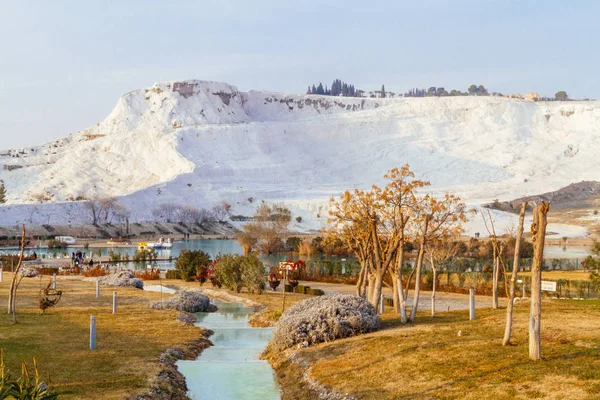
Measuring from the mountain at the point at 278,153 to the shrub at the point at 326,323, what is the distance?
294 ft

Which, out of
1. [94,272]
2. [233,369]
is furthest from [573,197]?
[233,369]

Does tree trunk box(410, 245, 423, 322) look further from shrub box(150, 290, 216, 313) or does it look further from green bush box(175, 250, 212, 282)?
green bush box(175, 250, 212, 282)

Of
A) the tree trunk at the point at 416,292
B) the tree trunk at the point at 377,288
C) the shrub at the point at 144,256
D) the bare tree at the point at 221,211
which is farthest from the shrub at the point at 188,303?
the bare tree at the point at 221,211

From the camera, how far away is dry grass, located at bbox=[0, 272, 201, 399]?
14.5 meters

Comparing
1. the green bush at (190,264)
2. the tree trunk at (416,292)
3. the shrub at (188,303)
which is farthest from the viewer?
the green bush at (190,264)

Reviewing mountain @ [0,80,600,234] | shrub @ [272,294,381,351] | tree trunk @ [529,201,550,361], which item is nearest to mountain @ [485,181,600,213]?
mountain @ [0,80,600,234]

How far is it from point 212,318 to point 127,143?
5425 inches

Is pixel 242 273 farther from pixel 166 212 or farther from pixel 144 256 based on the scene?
pixel 166 212

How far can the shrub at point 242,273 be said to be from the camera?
34.2m

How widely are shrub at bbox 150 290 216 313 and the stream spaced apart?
3415 mm

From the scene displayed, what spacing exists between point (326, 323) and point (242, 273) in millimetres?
16614

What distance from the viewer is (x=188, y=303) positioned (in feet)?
93.5

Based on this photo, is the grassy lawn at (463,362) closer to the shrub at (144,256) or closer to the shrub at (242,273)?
the shrub at (242,273)

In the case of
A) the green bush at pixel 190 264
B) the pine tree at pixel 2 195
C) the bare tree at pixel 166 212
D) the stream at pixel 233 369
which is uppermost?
the pine tree at pixel 2 195
